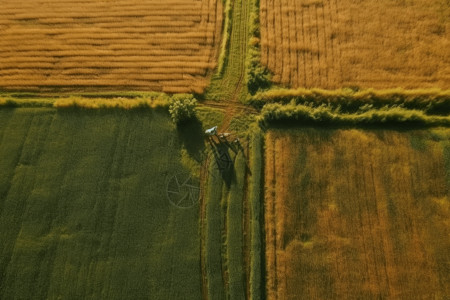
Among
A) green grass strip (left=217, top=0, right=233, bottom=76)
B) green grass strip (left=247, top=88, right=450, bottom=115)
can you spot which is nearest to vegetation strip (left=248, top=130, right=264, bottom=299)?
green grass strip (left=247, top=88, right=450, bottom=115)

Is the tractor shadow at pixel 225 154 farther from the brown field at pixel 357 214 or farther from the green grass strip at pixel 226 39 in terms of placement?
the green grass strip at pixel 226 39

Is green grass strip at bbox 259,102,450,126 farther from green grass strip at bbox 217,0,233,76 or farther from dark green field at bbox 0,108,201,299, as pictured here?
dark green field at bbox 0,108,201,299

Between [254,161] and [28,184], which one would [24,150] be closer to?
[28,184]

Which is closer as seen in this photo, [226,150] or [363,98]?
[226,150]

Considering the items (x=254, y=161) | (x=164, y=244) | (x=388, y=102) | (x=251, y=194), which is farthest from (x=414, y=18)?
(x=164, y=244)

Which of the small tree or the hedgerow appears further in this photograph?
the hedgerow

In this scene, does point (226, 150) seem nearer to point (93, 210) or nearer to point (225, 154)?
point (225, 154)

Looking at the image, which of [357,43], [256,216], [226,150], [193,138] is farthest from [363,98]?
[193,138]
